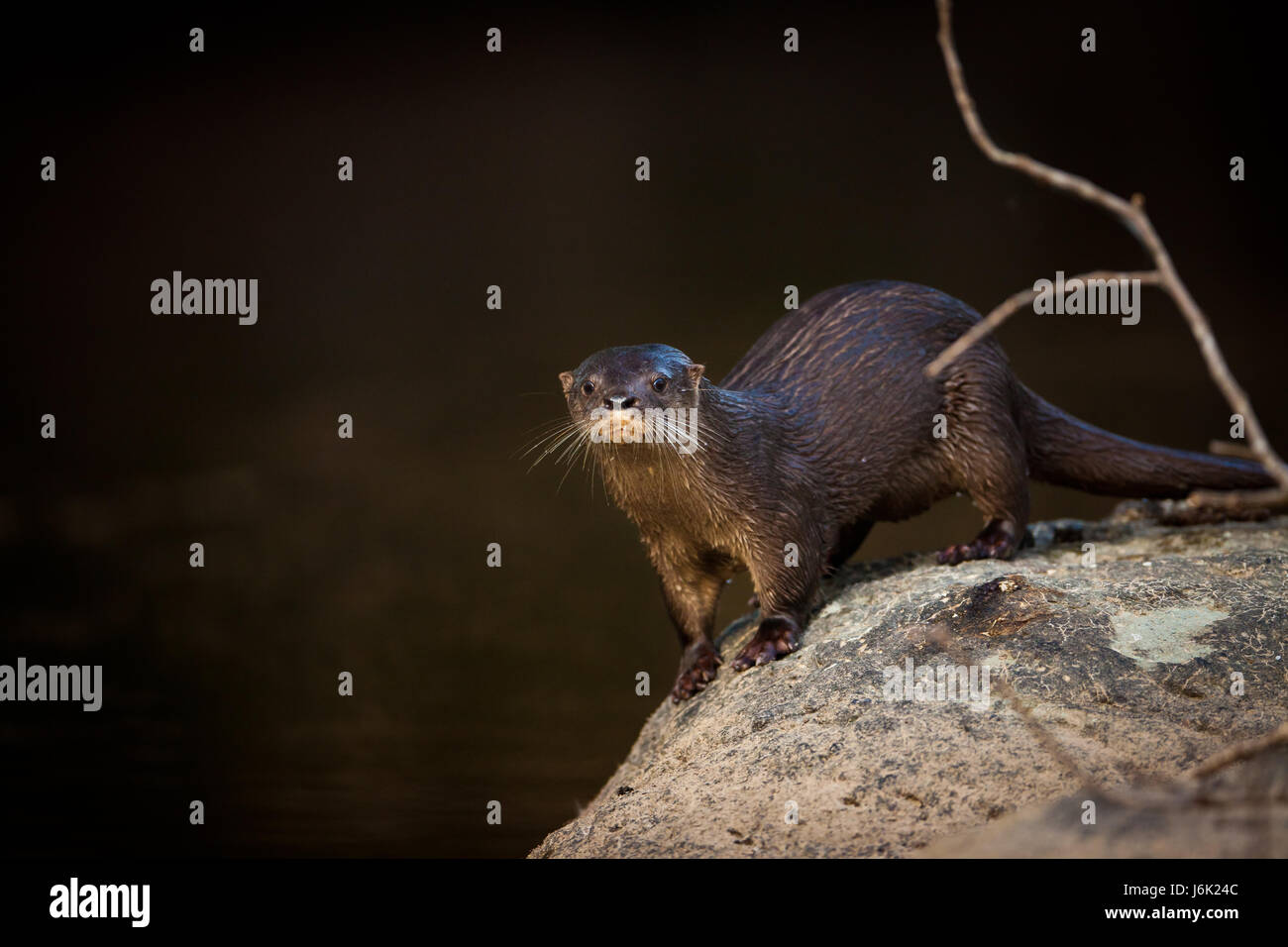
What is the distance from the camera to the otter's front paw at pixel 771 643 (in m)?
2.80

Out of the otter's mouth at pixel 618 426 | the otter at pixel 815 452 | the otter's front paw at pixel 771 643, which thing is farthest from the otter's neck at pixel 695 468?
the otter's front paw at pixel 771 643

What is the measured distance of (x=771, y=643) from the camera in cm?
282

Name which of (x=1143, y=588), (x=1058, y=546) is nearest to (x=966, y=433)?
(x=1058, y=546)

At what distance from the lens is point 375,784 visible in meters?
4.15

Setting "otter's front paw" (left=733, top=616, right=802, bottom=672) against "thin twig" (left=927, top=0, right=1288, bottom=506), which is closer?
"thin twig" (left=927, top=0, right=1288, bottom=506)

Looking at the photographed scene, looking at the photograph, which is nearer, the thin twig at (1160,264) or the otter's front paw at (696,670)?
the thin twig at (1160,264)

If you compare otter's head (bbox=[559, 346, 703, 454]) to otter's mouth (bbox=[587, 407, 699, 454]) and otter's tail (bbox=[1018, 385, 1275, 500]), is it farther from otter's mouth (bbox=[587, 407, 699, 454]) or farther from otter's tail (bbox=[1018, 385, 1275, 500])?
otter's tail (bbox=[1018, 385, 1275, 500])

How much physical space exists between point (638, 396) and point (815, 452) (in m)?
0.56

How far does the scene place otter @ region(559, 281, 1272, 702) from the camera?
8.92 feet

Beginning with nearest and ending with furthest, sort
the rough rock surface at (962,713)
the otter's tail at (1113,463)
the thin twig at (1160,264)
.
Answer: the thin twig at (1160,264) → the rough rock surface at (962,713) → the otter's tail at (1113,463)

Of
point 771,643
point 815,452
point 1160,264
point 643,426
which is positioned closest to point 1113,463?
point 815,452

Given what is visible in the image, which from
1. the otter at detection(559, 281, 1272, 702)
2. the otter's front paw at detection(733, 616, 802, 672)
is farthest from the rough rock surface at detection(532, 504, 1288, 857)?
the otter at detection(559, 281, 1272, 702)

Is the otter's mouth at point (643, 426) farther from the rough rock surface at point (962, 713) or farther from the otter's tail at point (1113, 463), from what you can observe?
the otter's tail at point (1113, 463)

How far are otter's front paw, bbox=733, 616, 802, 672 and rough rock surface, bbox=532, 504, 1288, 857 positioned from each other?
1.0 inches
